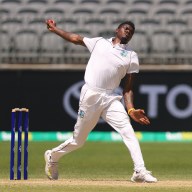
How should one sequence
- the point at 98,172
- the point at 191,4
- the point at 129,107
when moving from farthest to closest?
1. the point at 191,4
2. the point at 98,172
3. the point at 129,107

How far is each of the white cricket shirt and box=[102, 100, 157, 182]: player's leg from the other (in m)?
0.23

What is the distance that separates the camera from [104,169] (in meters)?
11.6

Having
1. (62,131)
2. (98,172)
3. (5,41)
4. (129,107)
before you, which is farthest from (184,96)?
(129,107)

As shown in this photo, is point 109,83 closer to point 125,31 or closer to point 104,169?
point 125,31

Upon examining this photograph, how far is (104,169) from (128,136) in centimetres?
310

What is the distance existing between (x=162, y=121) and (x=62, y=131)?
1.80 meters

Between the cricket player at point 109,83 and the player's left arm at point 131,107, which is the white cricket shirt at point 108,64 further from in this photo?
the player's left arm at point 131,107

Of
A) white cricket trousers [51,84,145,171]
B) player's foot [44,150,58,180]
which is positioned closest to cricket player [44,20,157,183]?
white cricket trousers [51,84,145,171]

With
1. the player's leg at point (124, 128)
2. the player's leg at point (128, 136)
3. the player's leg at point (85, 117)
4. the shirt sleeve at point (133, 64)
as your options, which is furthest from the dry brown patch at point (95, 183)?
the shirt sleeve at point (133, 64)

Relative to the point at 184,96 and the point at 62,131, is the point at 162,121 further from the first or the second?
the point at 62,131

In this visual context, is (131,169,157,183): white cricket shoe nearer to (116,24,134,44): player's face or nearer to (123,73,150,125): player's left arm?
(123,73,150,125): player's left arm

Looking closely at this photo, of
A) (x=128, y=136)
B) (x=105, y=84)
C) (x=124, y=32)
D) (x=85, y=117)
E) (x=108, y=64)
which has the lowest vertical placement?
Result: (x=128, y=136)

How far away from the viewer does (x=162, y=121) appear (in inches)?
618

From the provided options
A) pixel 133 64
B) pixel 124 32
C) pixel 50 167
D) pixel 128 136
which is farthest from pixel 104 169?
pixel 124 32
